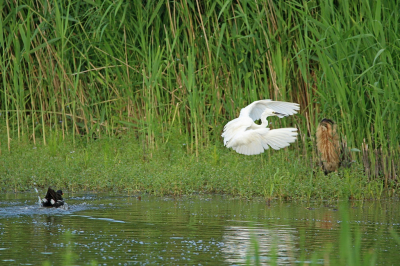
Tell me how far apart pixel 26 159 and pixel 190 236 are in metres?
4.64

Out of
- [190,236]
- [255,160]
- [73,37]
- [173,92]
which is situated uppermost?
[73,37]

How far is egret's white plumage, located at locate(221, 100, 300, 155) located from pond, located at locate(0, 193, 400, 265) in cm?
71

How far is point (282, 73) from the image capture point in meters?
8.35

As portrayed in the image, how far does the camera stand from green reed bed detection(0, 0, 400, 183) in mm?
7527

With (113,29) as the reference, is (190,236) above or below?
below

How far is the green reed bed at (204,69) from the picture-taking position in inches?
296

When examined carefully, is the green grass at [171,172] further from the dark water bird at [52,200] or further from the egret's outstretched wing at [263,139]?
the dark water bird at [52,200]

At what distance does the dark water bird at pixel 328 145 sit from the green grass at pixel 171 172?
0.14 metres

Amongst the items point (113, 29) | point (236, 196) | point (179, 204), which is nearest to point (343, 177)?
point (236, 196)

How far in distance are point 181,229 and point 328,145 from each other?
2.85 meters

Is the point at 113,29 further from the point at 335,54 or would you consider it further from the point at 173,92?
the point at 335,54

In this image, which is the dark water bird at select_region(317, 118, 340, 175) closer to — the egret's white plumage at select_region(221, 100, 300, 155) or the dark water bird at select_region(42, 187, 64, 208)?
the egret's white plumage at select_region(221, 100, 300, 155)

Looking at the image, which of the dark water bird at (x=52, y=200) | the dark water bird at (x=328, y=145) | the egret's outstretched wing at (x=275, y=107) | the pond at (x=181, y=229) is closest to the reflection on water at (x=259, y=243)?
the pond at (x=181, y=229)

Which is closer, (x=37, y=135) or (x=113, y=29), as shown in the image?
(x=113, y=29)
